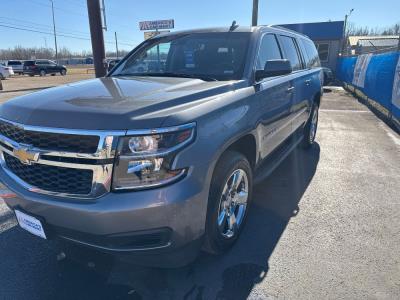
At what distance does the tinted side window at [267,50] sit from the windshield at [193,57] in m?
0.21

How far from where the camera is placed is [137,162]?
203 cm

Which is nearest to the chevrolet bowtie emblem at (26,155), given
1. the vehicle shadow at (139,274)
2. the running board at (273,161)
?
the vehicle shadow at (139,274)

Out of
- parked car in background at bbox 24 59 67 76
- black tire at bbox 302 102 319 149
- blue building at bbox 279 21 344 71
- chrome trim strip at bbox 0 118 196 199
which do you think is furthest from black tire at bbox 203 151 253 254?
parked car in background at bbox 24 59 67 76

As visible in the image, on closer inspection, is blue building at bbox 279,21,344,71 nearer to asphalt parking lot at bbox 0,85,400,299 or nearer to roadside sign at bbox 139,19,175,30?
roadside sign at bbox 139,19,175,30

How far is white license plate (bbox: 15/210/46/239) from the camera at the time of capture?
2332mm

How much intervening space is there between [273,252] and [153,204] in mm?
1499

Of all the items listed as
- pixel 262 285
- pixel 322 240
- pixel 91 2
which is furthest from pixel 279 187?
pixel 91 2

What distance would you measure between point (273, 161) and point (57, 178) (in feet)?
8.57

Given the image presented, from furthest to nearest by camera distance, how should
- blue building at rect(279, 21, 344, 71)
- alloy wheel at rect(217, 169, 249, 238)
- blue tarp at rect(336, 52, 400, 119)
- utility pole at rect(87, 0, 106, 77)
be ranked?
blue building at rect(279, 21, 344, 71), blue tarp at rect(336, 52, 400, 119), utility pole at rect(87, 0, 106, 77), alloy wheel at rect(217, 169, 249, 238)

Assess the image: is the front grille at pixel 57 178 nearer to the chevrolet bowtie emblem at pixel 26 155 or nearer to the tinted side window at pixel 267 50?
the chevrolet bowtie emblem at pixel 26 155

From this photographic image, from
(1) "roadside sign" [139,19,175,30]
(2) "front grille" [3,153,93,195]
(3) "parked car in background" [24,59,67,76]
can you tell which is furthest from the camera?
(3) "parked car in background" [24,59,67,76]

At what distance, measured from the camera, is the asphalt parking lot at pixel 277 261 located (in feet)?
8.27

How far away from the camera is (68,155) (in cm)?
209

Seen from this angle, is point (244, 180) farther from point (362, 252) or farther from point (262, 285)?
point (362, 252)
